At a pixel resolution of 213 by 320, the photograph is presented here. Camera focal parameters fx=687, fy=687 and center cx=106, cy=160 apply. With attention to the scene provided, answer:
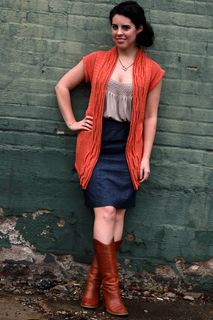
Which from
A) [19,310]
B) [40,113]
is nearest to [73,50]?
[40,113]

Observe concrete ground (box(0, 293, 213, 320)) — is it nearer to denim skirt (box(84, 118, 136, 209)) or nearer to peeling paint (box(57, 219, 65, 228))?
peeling paint (box(57, 219, 65, 228))

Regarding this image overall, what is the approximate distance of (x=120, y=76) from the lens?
15.3 feet

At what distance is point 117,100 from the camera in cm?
464

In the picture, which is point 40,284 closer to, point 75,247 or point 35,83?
point 75,247

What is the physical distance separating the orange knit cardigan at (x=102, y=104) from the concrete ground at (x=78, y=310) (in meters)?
0.85

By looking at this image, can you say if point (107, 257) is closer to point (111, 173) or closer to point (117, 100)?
point (111, 173)

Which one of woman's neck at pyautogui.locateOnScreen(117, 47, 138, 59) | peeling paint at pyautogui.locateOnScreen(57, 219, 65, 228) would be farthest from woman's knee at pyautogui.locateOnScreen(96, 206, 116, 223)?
woman's neck at pyautogui.locateOnScreen(117, 47, 138, 59)

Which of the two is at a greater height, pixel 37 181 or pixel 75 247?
pixel 37 181

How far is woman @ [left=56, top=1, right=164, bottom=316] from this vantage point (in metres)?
4.62

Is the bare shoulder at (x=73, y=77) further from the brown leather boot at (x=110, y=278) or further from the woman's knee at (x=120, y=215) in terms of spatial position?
the brown leather boot at (x=110, y=278)

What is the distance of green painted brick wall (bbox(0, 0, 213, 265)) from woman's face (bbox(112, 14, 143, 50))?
24 centimetres

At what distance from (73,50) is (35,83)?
36 cm

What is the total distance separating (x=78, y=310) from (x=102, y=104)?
142cm

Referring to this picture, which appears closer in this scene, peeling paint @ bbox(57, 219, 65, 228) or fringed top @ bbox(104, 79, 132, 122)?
fringed top @ bbox(104, 79, 132, 122)
